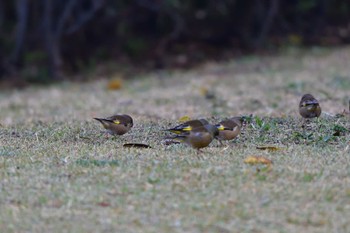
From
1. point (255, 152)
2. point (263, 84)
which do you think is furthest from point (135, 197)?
point (263, 84)

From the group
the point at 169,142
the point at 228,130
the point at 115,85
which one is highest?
the point at 115,85

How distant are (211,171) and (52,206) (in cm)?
131

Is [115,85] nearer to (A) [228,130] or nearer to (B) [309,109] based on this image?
(B) [309,109]

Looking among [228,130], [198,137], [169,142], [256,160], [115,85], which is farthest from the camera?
[115,85]

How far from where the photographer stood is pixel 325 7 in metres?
22.7

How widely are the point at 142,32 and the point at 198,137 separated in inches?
580

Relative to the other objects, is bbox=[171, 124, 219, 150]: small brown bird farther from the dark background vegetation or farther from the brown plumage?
the dark background vegetation

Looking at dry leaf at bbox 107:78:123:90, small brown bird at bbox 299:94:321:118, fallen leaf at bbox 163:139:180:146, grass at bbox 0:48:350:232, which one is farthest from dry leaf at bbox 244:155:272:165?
dry leaf at bbox 107:78:123:90

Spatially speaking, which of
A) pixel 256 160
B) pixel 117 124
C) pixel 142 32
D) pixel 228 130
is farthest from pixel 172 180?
pixel 142 32

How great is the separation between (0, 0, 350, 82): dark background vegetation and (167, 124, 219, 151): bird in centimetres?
1220

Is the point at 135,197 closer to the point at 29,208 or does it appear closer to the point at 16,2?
the point at 29,208

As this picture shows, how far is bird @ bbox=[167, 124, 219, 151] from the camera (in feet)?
23.9

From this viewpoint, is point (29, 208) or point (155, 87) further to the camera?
point (155, 87)

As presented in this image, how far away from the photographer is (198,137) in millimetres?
7258
